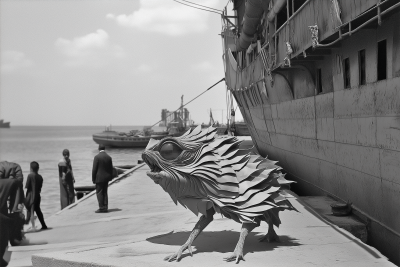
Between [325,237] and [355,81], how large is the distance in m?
3.98

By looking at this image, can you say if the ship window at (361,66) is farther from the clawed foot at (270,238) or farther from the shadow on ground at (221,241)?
the clawed foot at (270,238)

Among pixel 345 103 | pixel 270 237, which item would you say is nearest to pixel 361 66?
pixel 345 103

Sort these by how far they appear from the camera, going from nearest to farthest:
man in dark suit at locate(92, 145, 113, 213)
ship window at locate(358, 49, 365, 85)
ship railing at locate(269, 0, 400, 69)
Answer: ship railing at locate(269, 0, 400, 69), ship window at locate(358, 49, 365, 85), man in dark suit at locate(92, 145, 113, 213)

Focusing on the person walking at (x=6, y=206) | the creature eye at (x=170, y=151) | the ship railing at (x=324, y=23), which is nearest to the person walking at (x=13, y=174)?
the person walking at (x=6, y=206)

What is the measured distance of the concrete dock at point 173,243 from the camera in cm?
571

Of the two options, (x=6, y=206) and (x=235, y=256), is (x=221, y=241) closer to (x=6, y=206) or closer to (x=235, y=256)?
(x=235, y=256)

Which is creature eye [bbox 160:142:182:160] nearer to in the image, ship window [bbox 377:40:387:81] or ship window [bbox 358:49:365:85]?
ship window [bbox 377:40:387:81]

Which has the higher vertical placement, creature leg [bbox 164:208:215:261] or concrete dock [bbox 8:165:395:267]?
creature leg [bbox 164:208:215:261]

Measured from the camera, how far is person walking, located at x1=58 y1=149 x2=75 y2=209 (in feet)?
45.5

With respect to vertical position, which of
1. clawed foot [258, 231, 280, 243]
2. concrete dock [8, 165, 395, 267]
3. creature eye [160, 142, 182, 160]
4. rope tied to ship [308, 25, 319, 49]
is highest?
→ rope tied to ship [308, 25, 319, 49]

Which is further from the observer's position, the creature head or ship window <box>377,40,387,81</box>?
ship window <box>377,40,387,81</box>

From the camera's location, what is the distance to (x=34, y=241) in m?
9.91

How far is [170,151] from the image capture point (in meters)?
6.19

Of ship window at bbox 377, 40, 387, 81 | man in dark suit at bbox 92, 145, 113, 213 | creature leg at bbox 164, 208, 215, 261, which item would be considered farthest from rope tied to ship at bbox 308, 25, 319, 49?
man in dark suit at bbox 92, 145, 113, 213
